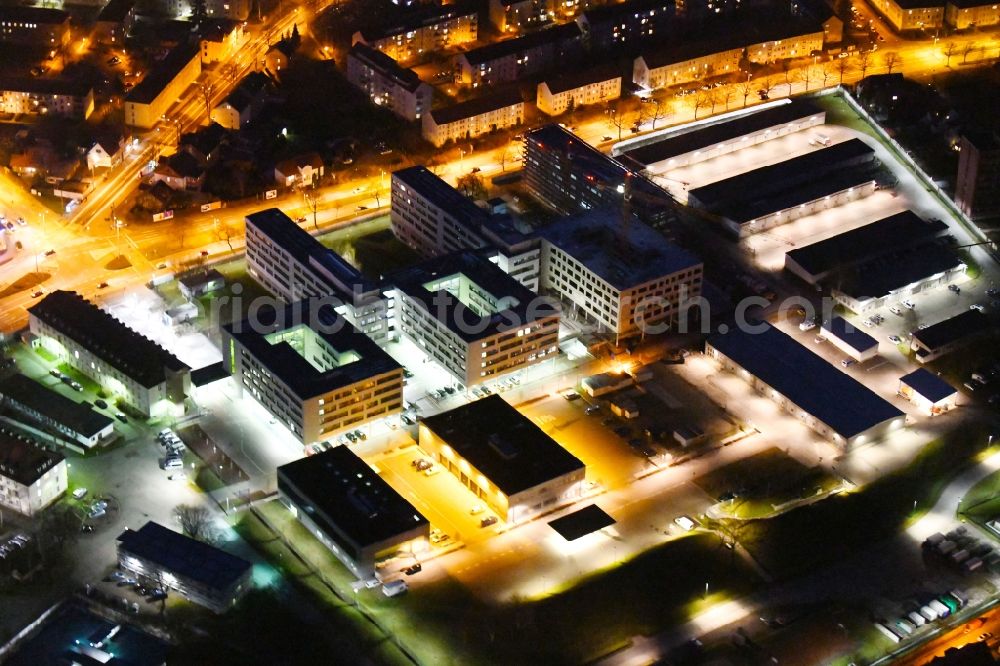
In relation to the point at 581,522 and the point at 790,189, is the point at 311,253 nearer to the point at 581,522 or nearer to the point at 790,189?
the point at 581,522

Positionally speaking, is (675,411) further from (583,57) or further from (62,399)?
(583,57)

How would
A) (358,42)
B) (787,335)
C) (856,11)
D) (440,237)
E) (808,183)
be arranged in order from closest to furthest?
1. (787,335)
2. (440,237)
3. (808,183)
4. (358,42)
5. (856,11)

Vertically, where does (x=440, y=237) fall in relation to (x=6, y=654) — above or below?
above

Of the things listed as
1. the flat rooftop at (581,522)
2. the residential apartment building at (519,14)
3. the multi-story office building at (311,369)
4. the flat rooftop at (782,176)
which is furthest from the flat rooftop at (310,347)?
the residential apartment building at (519,14)

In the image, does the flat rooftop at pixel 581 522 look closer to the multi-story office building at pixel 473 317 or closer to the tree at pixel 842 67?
the multi-story office building at pixel 473 317

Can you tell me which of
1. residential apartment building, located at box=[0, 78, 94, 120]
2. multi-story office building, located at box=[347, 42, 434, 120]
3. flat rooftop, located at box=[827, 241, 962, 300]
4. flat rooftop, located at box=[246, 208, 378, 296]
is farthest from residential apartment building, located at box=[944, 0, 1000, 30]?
residential apartment building, located at box=[0, 78, 94, 120]

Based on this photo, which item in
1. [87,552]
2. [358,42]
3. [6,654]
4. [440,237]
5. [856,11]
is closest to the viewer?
[6,654]

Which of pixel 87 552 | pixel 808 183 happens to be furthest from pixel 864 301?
pixel 87 552
